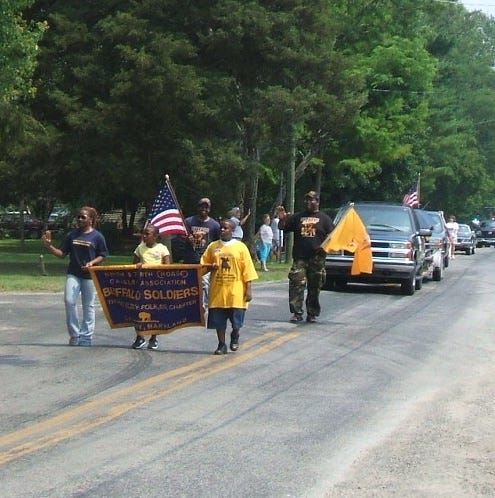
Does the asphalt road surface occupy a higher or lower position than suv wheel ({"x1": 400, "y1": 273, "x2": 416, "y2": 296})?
lower

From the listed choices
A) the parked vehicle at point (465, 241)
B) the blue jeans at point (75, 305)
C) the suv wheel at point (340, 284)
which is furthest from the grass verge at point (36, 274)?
the parked vehicle at point (465, 241)

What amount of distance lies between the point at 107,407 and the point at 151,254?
14.1 ft

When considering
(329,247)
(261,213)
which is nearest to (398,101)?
(261,213)

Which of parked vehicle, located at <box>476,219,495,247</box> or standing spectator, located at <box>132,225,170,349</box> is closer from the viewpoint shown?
standing spectator, located at <box>132,225,170,349</box>

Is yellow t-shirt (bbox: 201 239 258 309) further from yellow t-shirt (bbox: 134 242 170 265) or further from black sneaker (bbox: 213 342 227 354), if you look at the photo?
yellow t-shirt (bbox: 134 242 170 265)

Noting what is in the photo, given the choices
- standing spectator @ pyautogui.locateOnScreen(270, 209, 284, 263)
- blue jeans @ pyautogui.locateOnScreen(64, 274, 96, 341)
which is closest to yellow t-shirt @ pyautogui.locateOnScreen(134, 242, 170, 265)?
blue jeans @ pyautogui.locateOnScreen(64, 274, 96, 341)

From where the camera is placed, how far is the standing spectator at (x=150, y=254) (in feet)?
43.9

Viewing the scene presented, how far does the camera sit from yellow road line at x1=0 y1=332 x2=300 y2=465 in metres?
8.06

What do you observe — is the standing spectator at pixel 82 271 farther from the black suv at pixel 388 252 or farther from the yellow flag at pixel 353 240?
the black suv at pixel 388 252

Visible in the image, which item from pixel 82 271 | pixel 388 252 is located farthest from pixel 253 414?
pixel 388 252

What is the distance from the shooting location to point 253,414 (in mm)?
9242

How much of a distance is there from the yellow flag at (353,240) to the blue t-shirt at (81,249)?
4.24 metres

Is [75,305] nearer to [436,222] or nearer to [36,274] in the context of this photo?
[36,274]

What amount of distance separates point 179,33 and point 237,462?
25.2 meters
